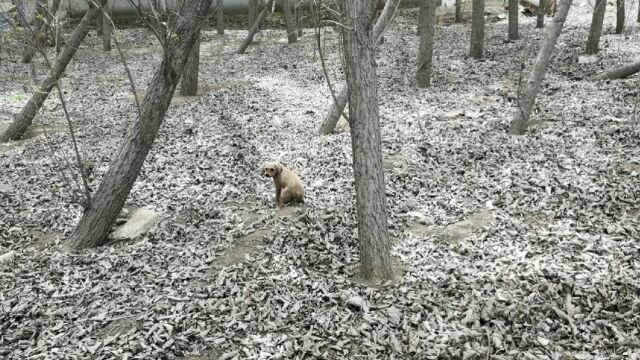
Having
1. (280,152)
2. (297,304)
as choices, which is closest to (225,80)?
(280,152)

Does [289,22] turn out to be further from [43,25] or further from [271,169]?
[271,169]

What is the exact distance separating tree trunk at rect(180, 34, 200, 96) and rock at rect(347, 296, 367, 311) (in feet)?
35.7

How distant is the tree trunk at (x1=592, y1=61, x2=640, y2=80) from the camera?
1316 centimetres

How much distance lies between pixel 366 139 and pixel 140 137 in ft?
11.5

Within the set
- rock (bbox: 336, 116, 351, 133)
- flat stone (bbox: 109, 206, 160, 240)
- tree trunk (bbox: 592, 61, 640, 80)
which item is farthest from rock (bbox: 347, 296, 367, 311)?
tree trunk (bbox: 592, 61, 640, 80)

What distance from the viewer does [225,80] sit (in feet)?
56.6

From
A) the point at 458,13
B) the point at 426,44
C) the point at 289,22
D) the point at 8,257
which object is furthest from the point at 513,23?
the point at 8,257

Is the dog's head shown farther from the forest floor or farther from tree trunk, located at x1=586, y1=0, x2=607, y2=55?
tree trunk, located at x1=586, y1=0, x2=607, y2=55

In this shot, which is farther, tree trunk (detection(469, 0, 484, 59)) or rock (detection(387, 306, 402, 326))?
tree trunk (detection(469, 0, 484, 59))

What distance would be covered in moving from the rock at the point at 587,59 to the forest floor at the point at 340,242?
8.24 ft

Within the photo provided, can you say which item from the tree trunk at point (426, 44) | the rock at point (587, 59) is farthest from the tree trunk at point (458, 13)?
the tree trunk at point (426, 44)

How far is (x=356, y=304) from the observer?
A: 563cm

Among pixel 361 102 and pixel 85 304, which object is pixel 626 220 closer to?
pixel 361 102

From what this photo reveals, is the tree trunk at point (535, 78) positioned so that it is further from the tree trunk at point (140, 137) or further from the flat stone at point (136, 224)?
the flat stone at point (136, 224)
